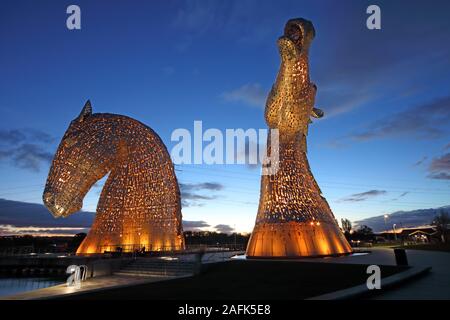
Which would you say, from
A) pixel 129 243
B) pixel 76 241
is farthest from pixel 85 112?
pixel 76 241

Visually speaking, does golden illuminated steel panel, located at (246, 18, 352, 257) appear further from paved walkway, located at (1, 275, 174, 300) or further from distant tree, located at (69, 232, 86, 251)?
distant tree, located at (69, 232, 86, 251)

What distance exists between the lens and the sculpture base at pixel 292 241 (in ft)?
51.5

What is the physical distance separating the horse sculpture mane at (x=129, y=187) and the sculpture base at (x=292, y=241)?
19.5 feet

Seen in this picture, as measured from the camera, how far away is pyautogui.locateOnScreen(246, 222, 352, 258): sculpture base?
618 inches

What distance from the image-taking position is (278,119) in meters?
17.5

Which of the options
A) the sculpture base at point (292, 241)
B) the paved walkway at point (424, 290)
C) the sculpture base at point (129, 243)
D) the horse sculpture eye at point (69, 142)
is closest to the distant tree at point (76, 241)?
the sculpture base at point (129, 243)

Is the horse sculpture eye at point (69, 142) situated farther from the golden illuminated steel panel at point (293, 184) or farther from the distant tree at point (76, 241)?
the distant tree at point (76, 241)

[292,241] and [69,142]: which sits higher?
[69,142]

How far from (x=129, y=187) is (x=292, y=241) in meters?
9.57

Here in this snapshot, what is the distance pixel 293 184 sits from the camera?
16.6m

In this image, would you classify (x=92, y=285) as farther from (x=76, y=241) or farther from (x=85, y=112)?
(x=76, y=241)

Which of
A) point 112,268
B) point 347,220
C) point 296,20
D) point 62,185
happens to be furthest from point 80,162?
point 347,220

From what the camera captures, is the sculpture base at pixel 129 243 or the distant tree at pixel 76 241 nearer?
the sculpture base at pixel 129 243
